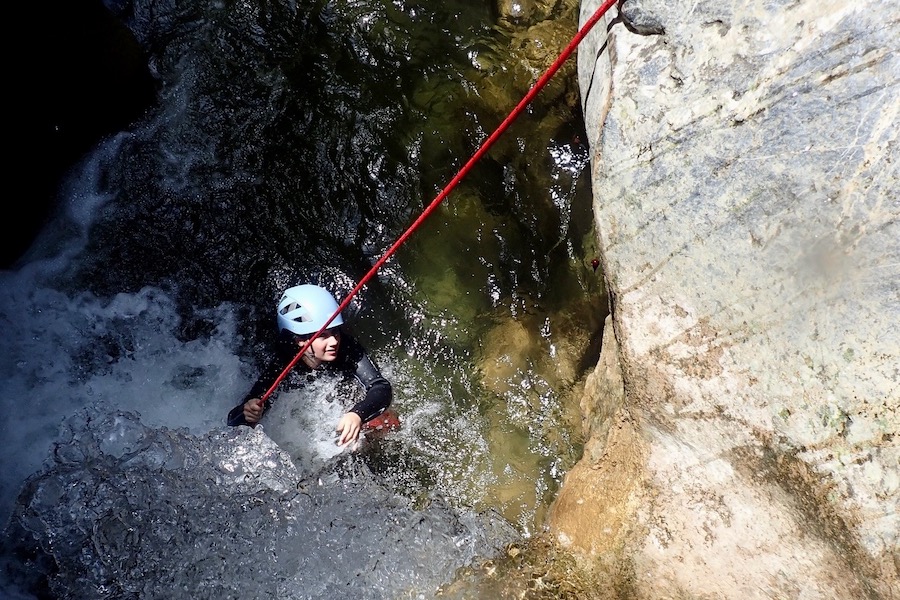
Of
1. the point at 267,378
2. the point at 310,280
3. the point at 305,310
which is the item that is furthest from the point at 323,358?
the point at 310,280

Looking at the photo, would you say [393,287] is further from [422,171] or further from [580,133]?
[580,133]

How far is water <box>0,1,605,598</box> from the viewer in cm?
371

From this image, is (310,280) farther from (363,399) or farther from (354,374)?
(363,399)

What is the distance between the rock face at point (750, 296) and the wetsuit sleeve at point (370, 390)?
55.8 inches

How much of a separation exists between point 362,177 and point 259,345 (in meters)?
1.42

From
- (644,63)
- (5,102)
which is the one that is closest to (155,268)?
(5,102)

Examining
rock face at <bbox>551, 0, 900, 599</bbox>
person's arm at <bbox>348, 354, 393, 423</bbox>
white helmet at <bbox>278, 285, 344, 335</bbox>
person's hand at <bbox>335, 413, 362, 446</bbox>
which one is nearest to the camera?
rock face at <bbox>551, 0, 900, 599</bbox>

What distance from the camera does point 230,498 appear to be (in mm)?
3688

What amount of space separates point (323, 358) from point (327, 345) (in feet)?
0.37

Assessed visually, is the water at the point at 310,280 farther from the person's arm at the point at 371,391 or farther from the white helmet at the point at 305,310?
the white helmet at the point at 305,310

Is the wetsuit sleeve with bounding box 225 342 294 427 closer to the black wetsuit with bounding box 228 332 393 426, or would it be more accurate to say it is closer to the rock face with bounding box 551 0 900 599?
the black wetsuit with bounding box 228 332 393 426

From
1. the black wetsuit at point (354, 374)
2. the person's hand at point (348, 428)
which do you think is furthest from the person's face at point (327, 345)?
the person's hand at point (348, 428)

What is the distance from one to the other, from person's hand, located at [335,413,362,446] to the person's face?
39 cm

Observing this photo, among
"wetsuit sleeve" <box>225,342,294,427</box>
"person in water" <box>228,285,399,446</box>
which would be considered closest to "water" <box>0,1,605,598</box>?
"wetsuit sleeve" <box>225,342,294,427</box>
